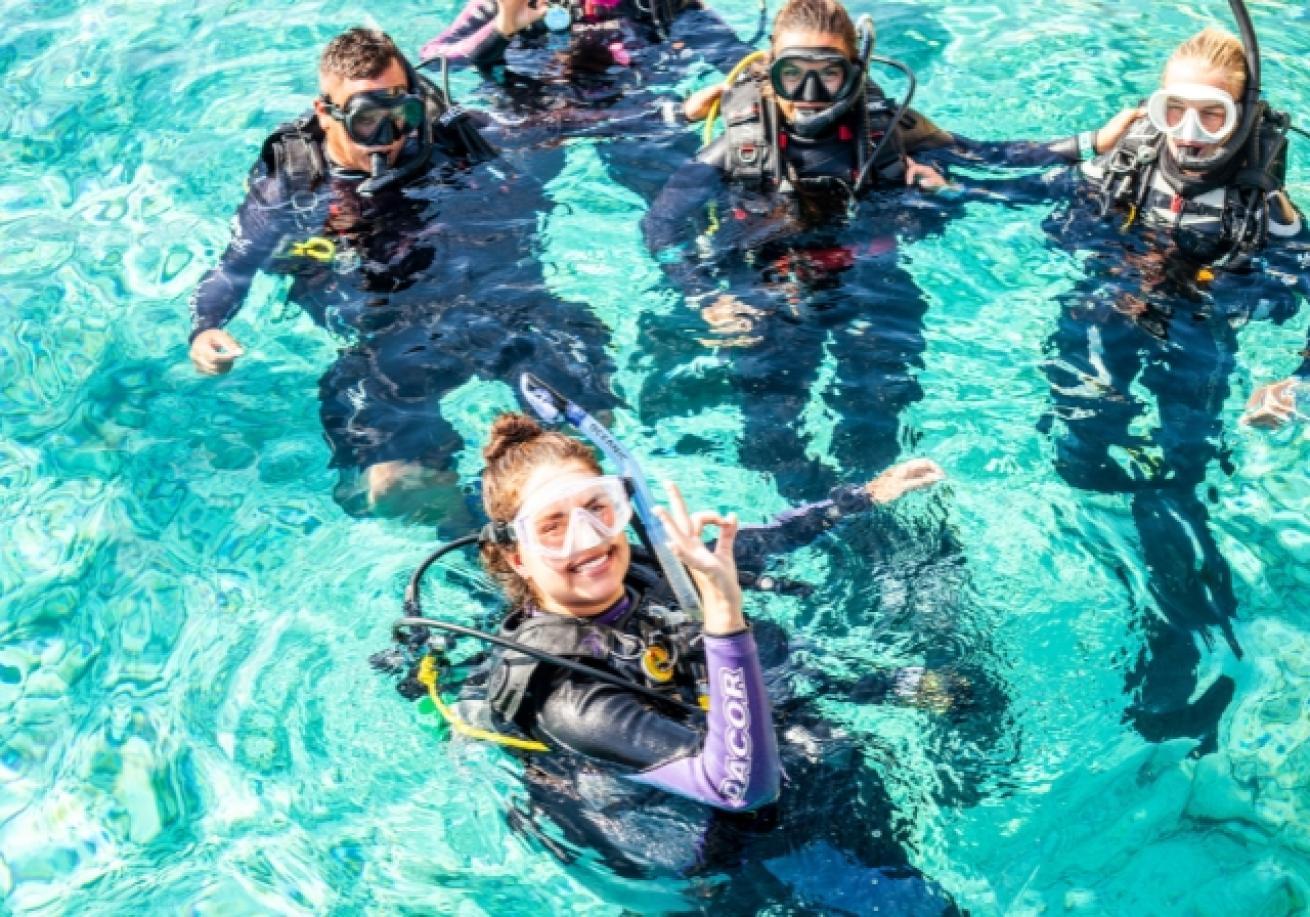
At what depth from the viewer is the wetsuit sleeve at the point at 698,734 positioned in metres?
2.58

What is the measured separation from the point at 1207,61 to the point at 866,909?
3.16 metres

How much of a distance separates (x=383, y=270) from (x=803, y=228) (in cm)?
159

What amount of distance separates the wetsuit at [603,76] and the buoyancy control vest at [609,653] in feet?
10.6

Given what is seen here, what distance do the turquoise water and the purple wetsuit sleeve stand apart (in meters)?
0.82

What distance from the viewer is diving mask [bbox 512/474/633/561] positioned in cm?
291

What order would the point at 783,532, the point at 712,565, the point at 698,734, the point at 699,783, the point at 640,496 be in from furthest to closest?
1. the point at 783,532
2. the point at 640,496
3. the point at 698,734
4. the point at 699,783
5. the point at 712,565

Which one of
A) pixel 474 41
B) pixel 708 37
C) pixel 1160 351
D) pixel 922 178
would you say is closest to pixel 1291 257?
Answer: pixel 1160 351

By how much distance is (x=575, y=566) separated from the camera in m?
2.97

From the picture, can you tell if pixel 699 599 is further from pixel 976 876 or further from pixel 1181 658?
pixel 1181 658

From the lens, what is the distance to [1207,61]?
4.61 m

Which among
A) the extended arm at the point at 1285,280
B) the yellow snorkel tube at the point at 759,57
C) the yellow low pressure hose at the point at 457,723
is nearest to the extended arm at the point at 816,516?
the yellow low pressure hose at the point at 457,723

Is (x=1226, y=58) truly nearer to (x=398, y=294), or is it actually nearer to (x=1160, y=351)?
(x=1160, y=351)

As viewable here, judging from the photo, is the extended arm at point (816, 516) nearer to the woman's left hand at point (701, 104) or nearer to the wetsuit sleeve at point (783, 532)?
the wetsuit sleeve at point (783, 532)

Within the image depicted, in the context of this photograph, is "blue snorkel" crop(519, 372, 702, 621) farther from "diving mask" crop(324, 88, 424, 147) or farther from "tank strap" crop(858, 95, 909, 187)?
"tank strap" crop(858, 95, 909, 187)
